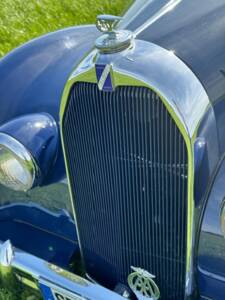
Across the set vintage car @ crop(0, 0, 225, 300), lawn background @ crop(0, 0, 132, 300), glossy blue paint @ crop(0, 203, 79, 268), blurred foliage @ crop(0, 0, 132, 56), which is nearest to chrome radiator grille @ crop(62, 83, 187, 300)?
vintage car @ crop(0, 0, 225, 300)

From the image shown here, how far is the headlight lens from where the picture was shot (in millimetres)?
1961

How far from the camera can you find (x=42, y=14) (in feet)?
17.0

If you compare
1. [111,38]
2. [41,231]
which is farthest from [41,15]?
[111,38]

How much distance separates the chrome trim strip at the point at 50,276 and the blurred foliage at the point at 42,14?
3143mm

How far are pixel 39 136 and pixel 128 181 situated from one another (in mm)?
438

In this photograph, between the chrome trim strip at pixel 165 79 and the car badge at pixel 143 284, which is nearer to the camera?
the chrome trim strip at pixel 165 79

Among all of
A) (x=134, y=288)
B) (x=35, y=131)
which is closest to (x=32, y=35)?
(x=35, y=131)

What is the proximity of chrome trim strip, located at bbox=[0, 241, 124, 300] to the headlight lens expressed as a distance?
9.5 inches

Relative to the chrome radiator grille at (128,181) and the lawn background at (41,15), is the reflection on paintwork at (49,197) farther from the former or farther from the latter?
the lawn background at (41,15)

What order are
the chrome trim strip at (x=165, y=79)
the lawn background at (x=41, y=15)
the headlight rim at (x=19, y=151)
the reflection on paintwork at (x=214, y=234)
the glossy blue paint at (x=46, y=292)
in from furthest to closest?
1. the lawn background at (x=41, y=15)
2. the headlight rim at (x=19, y=151)
3. the glossy blue paint at (x=46, y=292)
4. the reflection on paintwork at (x=214, y=234)
5. the chrome trim strip at (x=165, y=79)

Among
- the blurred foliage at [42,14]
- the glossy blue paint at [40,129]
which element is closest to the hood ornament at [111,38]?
the glossy blue paint at [40,129]

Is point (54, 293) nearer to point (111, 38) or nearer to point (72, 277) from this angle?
point (72, 277)

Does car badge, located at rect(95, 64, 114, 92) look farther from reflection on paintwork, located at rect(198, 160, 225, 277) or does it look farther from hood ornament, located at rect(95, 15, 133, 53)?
reflection on paintwork, located at rect(198, 160, 225, 277)

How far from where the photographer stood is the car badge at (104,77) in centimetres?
162
